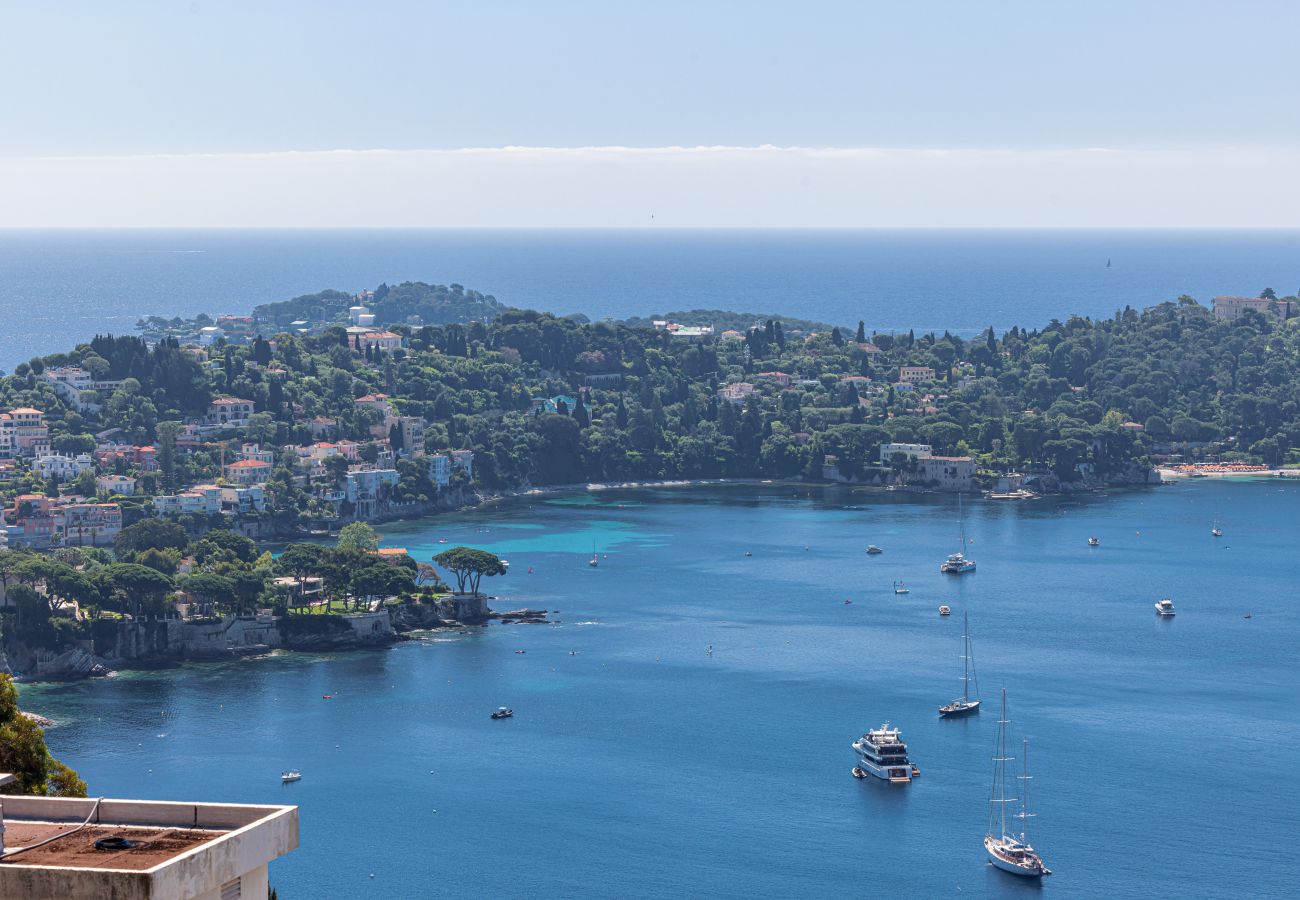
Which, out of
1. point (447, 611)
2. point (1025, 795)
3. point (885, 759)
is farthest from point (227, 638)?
point (1025, 795)

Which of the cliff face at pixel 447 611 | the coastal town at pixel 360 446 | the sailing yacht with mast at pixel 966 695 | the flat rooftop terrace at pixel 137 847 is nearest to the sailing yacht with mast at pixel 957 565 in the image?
the sailing yacht with mast at pixel 966 695

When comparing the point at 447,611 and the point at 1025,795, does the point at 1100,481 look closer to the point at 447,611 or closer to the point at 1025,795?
the point at 447,611

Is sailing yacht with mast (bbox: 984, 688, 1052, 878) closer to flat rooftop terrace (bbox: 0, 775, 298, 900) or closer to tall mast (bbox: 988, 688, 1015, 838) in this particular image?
tall mast (bbox: 988, 688, 1015, 838)

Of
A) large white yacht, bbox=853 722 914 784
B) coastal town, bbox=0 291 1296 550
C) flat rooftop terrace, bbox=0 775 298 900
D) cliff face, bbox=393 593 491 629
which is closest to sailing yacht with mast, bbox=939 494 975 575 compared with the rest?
cliff face, bbox=393 593 491 629

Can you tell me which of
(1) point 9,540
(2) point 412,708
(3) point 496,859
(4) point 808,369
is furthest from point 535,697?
(4) point 808,369

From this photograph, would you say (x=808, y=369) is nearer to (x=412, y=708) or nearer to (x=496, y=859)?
(x=412, y=708)
